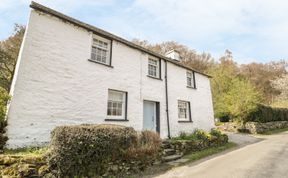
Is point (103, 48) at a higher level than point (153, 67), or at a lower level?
higher

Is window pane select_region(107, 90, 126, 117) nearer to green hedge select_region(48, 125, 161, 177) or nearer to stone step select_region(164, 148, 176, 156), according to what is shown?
green hedge select_region(48, 125, 161, 177)

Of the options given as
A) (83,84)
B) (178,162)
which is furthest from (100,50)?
(178,162)

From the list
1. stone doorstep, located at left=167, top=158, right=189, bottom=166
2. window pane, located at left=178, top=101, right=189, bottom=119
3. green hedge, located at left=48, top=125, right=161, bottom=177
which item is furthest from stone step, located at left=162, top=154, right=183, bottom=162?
window pane, located at left=178, top=101, right=189, bottom=119

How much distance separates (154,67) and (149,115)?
3.59 meters

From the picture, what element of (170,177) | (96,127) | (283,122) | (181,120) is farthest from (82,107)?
(283,122)

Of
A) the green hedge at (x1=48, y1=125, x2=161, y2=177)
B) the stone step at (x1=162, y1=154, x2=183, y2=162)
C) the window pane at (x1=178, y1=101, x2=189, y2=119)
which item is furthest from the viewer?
the window pane at (x1=178, y1=101, x2=189, y2=119)

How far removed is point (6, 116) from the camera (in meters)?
6.69

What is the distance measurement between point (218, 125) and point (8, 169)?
72.7 ft

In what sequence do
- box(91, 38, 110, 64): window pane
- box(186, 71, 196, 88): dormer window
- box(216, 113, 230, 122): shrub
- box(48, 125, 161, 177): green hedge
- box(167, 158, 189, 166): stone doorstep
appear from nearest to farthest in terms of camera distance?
box(48, 125, 161, 177): green hedge < box(167, 158, 189, 166): stone doorstep < box(91, 38, 110, 64): window pane < box(186, 71, 196, 88): dormer window < box(216, 113, 230, 122): shrub

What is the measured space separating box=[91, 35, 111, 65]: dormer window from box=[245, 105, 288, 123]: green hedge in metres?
17.7

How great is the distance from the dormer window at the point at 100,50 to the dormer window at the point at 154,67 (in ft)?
11.2

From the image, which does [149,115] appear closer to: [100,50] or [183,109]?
[183,109]

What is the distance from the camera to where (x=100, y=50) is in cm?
1027

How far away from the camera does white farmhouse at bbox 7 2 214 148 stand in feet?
23.7
